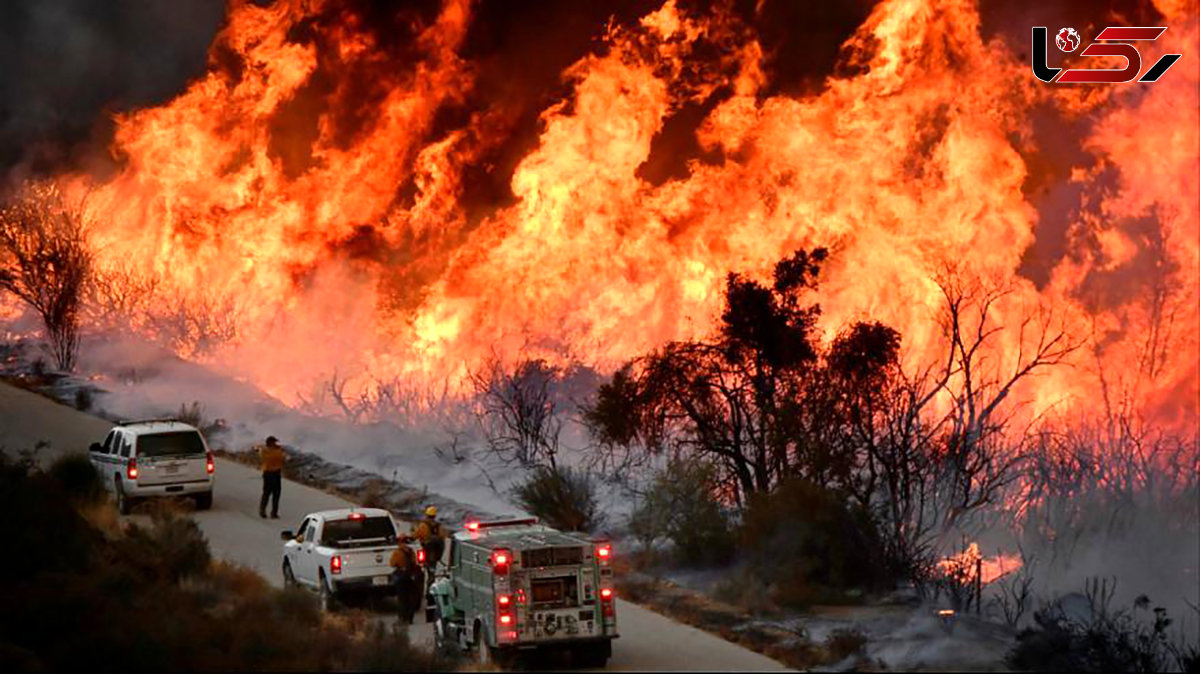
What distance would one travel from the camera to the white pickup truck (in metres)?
29.5

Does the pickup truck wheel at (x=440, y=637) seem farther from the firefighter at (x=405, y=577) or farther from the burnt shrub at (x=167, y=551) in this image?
the burnt shrub at (x=167, y=551)

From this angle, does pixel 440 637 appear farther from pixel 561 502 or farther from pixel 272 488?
pixel 272 488

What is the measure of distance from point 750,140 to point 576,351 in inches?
349

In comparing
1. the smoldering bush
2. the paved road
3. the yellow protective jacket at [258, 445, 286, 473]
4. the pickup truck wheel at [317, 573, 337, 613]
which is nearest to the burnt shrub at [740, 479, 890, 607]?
the paved road

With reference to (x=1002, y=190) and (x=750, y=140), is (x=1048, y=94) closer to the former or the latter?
(x=1002, y=190)

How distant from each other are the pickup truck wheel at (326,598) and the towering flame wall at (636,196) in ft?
63.2

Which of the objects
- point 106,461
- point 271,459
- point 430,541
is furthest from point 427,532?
point 106,461

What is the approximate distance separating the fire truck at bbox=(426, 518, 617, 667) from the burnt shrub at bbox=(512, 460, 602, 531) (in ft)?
40.2

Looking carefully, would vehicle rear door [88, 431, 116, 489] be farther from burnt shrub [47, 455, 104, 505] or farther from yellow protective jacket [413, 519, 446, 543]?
yellow protective jacket [413, 519, 446, 543]

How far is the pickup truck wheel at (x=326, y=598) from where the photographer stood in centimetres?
2945

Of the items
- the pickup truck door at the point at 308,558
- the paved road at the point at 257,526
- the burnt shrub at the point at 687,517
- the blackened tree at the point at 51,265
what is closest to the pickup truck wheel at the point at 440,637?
the paved road at the point at 257,526

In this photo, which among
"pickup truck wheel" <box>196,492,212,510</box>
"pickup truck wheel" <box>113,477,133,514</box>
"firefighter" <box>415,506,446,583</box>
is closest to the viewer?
"firefighter" <box>415,506,446,583</box>

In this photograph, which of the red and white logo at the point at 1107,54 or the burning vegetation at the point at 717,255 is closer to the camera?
the burning vegetation at the point at 717,255

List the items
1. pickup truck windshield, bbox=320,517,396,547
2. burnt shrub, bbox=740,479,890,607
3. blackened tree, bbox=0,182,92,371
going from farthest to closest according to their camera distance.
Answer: blackened tree, bbox=0,182,92,371
burnt shrub, bbox=740,479,890,607
pickup truck windshield, bbox=320,517,396,547
